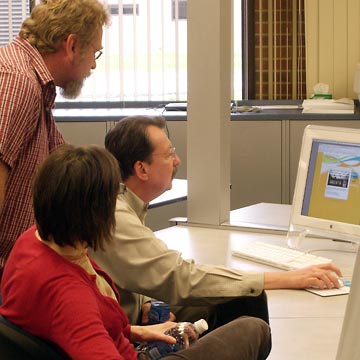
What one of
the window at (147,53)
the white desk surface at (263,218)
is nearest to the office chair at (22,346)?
the white desk surface at (263,218)

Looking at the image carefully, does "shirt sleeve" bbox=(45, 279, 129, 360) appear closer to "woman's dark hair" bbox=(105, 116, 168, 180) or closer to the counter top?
"woman's dark hair" bbox=(105, 116, 168, 180)

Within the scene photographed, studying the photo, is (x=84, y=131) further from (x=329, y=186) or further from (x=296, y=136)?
(x=329, y=186)

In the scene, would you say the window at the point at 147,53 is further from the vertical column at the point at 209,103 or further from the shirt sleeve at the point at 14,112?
the shirt sleeve at the point at 14,112

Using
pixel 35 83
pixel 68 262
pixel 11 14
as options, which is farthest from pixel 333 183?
pixel 11 14

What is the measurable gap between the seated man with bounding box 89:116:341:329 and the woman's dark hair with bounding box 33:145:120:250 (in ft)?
1.46

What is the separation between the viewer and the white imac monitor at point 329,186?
2.40 meters

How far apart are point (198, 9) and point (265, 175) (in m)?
2.05

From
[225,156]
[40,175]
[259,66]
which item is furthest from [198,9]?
[259,66]

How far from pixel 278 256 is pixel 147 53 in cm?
315

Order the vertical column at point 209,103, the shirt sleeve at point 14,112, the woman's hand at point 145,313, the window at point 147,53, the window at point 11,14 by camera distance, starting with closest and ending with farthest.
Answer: the shirt sleeve at point 14,112 → the woman's hand at point 145,313 → the vertical column at point 209,103 → the window at point 147,53 → the window at point 11,14

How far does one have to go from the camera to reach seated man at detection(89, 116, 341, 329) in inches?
79.0

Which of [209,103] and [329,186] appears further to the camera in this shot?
[209,103]

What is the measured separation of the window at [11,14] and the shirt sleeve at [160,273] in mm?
3737

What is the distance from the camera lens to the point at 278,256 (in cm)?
239
